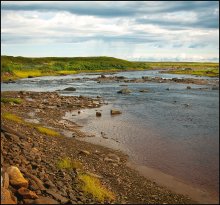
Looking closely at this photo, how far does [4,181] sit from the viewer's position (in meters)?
15.0

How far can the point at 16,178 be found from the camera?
1590 cm

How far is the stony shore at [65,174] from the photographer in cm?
1582

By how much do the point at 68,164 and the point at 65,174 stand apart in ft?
5.96

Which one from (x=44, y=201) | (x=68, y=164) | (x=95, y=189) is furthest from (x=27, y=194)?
(x=68, y=164)

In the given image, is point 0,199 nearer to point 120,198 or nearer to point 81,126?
point 120,198

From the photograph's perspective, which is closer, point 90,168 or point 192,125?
point 90,168

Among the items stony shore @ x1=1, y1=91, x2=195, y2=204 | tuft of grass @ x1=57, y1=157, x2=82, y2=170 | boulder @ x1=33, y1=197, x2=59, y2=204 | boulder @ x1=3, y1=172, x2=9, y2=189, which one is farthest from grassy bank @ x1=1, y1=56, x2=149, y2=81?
boulder @ x1=33, y1=197, x2=59, y2=204

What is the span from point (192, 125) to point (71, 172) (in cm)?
2199

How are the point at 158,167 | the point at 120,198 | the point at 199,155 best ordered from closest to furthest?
the point at 120,198
the point at 158,167
the point at 199,155

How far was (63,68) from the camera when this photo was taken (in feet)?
516

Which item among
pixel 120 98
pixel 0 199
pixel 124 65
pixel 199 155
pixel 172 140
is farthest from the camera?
pixel 124 65

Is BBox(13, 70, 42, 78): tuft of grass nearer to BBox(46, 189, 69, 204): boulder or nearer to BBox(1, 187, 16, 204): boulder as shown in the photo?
BBox(46, 189, 69, 204): boulder

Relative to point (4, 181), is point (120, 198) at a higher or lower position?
lower

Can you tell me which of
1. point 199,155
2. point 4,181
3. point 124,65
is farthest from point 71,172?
point 124,65
